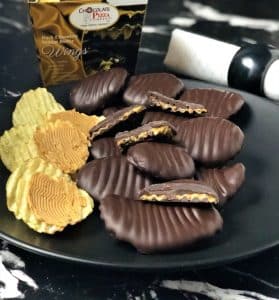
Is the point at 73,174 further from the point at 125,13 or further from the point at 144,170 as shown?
the point at 125,13

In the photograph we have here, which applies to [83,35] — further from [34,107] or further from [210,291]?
[210,291]

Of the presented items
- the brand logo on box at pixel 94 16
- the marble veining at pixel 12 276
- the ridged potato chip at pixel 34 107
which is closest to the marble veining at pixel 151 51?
the brand logo on box at pixel 94 16

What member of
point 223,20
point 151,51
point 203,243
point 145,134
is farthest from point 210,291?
point 223,20

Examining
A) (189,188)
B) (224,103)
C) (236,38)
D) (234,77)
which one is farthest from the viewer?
(236,38)

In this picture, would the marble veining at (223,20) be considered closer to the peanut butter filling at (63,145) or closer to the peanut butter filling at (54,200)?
the peanut butter filling at (63,145)

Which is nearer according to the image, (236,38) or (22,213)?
(22,213)

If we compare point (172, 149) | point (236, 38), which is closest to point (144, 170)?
point (172, 149)
